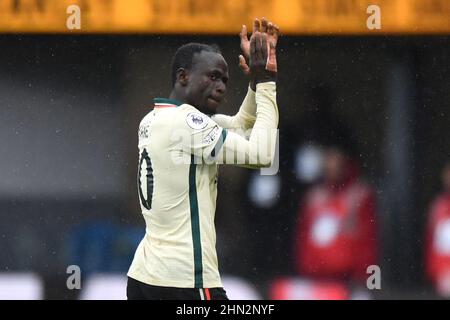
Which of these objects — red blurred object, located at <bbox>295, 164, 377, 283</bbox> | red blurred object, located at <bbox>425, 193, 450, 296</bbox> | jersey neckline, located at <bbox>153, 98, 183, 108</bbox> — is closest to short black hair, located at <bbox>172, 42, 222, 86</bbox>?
jersey neckline, located at <bbox>153, 98, 183, 108</bbox>

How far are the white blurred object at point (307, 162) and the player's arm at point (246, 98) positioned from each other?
254 cm

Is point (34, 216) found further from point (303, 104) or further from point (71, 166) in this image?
point (303, 104)

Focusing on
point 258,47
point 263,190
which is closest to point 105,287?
point 263,190

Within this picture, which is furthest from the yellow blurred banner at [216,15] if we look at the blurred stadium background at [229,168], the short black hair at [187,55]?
the short black hair at [187,55]

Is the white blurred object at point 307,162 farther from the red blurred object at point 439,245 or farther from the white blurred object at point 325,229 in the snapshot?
the red blurred object at point 439,245

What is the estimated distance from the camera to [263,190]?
8.08 metres

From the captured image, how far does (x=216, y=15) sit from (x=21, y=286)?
2286mm

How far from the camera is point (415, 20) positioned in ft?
25.7

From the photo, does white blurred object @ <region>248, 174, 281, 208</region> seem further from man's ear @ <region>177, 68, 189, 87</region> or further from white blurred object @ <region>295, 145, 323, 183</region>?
man's ear @ <region>177, 68, 189, 87</region>

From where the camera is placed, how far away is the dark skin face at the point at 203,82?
16.7 ft

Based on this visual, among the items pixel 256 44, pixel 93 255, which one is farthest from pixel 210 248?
pixel 93 255

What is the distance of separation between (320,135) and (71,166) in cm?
177

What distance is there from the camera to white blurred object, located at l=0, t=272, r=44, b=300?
25.6ft

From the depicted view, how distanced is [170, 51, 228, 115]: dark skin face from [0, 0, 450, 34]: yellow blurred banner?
8.64ft
